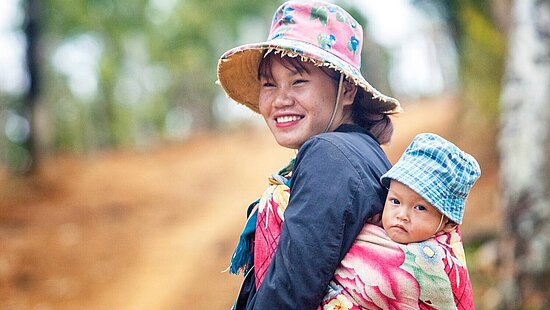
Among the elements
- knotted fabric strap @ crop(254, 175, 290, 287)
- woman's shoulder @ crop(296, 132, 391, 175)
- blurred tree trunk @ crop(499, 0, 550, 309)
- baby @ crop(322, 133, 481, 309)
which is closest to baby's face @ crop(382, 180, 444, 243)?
baby @ crop(322, 133, 481, 309)

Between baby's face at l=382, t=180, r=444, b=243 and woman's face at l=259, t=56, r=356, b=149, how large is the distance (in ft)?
1.44

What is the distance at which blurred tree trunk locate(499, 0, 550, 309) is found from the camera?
15.8 feet

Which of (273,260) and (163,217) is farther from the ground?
(273,260)

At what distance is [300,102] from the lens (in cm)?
203

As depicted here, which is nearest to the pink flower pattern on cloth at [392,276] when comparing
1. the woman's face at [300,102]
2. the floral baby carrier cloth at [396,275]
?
the floral baby carrier cloth at [396,275]

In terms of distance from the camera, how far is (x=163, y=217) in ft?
36.2

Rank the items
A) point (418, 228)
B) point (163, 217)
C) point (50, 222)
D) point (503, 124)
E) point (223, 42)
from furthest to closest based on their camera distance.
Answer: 1. point (223, 42)
2. point (163, 217)
3. point (50, 222)
4. point (503, 124)
5. point (418, 228)

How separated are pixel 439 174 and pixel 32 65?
464 inches

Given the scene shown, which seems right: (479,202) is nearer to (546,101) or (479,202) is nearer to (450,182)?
(546,101)

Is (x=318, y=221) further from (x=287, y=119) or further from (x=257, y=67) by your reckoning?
(x=257, y=67)

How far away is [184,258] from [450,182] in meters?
7.54

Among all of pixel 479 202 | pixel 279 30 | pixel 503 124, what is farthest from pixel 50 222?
pixel 279 30

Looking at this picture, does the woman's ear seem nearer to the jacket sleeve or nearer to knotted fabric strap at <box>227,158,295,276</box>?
knotted fabric strap at <box>227,158,295,276</box>

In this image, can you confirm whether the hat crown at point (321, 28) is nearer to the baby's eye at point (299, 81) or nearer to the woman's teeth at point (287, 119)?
the baby's eye at point (299, 81)
